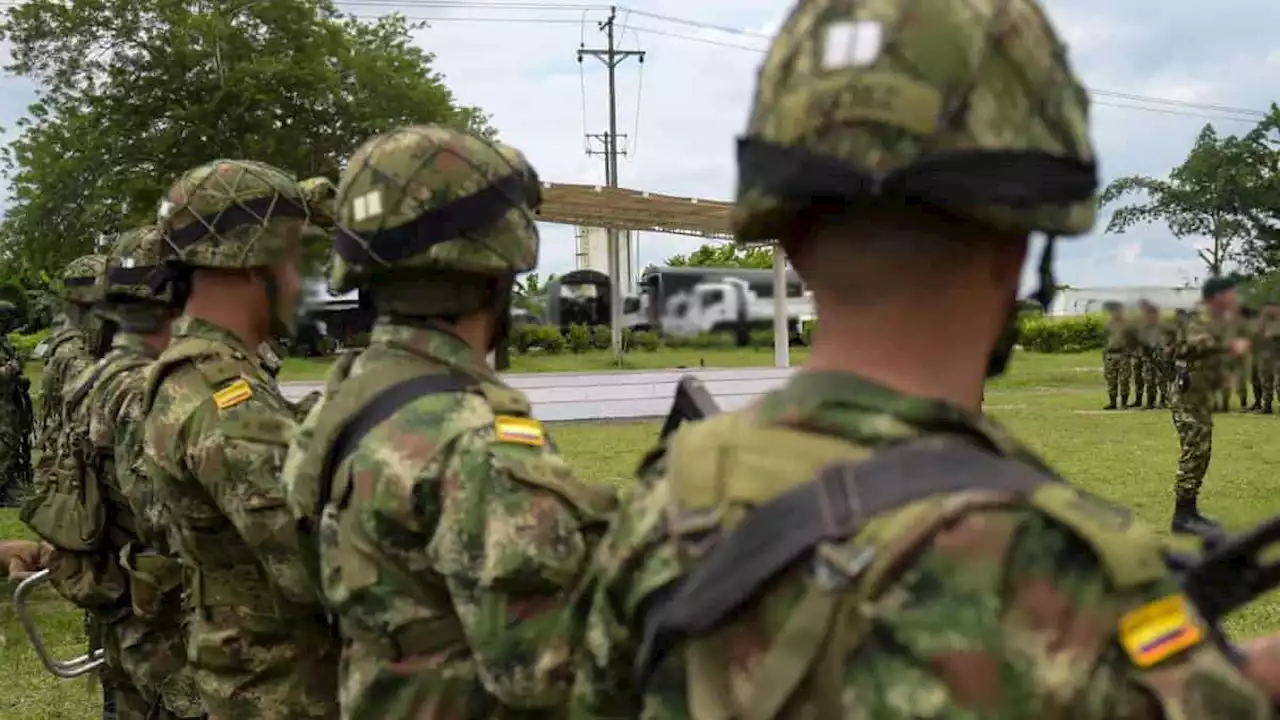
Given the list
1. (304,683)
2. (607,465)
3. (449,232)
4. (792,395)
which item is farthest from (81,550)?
(607,465)

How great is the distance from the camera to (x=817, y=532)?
3.68ft

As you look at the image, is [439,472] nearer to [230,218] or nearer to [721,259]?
[230,218]

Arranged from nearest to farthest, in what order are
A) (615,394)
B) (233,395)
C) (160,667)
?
(233,395) < (160,667) < (615,394)

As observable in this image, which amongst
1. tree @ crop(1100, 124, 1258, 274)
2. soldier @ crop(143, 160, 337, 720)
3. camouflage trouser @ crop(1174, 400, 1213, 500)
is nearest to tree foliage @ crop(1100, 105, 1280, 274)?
tree @ crop(1100, 124, 1258, 274)

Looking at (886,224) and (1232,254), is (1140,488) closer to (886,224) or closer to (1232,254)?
(1232,254)

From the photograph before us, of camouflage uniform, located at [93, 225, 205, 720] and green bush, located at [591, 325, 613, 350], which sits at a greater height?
camouflage uniform, located at [93, 225, 205, 720]

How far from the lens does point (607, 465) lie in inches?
509

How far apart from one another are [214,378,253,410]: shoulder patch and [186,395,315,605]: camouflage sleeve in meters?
0.01

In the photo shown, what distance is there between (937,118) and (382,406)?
4.45 ft

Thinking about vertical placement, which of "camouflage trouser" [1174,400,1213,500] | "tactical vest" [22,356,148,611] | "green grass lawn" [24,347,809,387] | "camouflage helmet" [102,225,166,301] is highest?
"camouflage helmet" [102,225,166,301]

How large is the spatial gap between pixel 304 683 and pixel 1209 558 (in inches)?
98.1

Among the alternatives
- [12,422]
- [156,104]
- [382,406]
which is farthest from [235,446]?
[156,104]

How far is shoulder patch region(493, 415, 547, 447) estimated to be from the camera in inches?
83.5

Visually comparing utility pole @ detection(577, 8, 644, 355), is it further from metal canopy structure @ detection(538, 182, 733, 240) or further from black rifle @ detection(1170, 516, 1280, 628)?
black rifle @ detection(1170, 516, 1280, 628)
